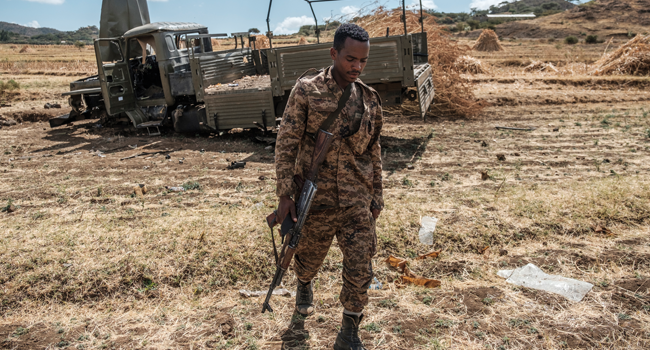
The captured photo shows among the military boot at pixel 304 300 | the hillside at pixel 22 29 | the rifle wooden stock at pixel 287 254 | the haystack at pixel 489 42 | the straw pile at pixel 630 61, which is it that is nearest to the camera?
the rifle wooden stock at pixel 287 254

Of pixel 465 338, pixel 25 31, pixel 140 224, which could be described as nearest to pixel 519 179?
pixel 465 338

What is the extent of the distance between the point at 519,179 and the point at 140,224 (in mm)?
4392

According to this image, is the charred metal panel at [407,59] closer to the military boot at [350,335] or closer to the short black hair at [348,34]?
the short black hair at [348,34]

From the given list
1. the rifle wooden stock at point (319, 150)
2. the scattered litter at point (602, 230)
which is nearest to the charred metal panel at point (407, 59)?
the scattered litter at point (602, 230)

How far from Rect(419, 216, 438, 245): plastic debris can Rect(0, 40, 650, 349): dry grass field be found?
0.07 metres

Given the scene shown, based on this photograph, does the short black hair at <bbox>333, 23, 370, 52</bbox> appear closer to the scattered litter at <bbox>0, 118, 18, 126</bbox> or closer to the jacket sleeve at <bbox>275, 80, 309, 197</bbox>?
the jacket sleeve at <bbox>275, 80, 309, 197</bbox>

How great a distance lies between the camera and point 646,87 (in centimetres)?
1221

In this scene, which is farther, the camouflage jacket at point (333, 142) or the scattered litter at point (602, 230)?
the scattered litter at point (602, 230)

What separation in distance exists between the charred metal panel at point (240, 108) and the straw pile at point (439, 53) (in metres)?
3.04

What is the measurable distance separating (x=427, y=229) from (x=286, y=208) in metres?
2.10

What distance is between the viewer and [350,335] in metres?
2.57

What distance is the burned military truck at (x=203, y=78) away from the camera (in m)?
6.96

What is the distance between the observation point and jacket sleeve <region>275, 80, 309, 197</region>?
2.41 m

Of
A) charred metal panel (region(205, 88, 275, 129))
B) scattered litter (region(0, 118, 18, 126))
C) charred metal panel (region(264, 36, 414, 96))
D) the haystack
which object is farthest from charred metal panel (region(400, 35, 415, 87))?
the haystack
